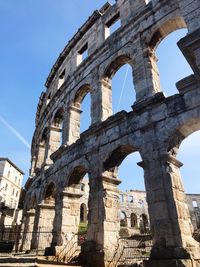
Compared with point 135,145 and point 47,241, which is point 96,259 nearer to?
point 135,145

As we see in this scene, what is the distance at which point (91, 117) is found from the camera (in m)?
10.3

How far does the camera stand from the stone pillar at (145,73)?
836 cm

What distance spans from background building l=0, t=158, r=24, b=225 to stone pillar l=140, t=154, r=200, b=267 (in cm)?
2845

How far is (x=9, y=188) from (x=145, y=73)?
3450 cm

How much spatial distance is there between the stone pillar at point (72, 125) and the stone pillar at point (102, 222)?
10.8ft

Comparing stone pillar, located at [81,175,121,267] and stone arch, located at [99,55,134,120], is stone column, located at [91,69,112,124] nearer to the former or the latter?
stone arch, located at [99,55,134,120]

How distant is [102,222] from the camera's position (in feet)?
24.8

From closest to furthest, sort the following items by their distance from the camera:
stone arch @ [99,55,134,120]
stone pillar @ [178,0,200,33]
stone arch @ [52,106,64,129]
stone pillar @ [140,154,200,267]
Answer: stone pillar @ [140,154,200,267] → stone pillar @ [178,0,200,33] → stone arch @ [99,55,134,120] → stone arch @ [52,106,64,129]

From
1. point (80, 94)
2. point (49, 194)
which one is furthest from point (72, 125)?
point (49, 194)

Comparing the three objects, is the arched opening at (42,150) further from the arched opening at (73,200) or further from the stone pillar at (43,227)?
the arched opening at (73,200)

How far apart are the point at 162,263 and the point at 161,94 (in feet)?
15.0

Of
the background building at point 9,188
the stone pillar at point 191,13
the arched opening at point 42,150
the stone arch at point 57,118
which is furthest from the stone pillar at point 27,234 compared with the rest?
the background building at point 9,188

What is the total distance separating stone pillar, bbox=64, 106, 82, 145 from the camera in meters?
11.4

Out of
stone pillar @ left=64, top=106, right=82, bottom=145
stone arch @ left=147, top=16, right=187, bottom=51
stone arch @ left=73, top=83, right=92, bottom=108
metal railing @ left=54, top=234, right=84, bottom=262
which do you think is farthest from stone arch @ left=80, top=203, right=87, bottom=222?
stone arch @ left=147, top=16, right=187, bottom=51
